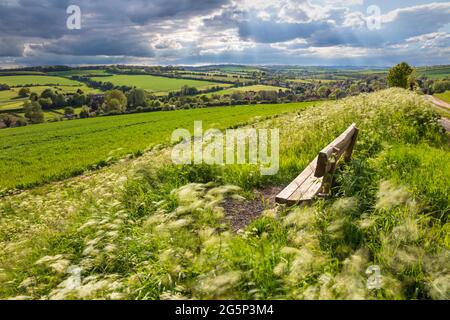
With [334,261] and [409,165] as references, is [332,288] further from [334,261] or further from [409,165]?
[409,165]

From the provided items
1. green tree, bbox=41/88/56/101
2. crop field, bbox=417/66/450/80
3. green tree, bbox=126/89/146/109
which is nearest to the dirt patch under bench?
green tree, bbox=126/89/146/109

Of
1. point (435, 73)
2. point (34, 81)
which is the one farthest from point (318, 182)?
point (435, 73)

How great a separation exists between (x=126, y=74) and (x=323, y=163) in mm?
150140

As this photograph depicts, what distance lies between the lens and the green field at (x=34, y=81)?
11062 cm

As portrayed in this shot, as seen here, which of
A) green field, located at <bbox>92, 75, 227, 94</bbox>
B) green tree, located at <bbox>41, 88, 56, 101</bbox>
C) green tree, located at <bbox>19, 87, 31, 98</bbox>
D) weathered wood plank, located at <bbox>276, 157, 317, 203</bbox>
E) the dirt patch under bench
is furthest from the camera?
green field, located at <bbox>92, 75, 227, 94</bbox>

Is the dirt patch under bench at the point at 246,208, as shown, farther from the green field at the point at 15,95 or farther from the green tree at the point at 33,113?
the green field at the point at 15,95

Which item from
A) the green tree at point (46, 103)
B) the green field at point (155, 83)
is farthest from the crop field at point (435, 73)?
the green tree at point (46, 103)

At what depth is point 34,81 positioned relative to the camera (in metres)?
113

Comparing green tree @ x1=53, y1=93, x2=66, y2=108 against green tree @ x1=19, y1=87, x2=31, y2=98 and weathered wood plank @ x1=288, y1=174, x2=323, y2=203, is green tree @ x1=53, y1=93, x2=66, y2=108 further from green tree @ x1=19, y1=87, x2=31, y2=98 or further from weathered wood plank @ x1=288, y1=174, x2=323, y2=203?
weathered wood plank @ x1=288, y1=174, x2=323, y2=203

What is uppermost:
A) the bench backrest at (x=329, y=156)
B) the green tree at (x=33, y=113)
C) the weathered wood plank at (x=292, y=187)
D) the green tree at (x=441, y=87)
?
the green tree at (x=441, y=87)

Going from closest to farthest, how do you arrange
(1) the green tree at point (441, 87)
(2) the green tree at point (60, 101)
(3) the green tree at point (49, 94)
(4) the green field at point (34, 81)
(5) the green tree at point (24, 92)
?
(1) the green tree at point (441, 87)
(2) the green tree at point (60, 101)
(3) the green tree at point (49, 94)
(5) the green tree at point (24, 92)
(4) the green field at point (34, 81)

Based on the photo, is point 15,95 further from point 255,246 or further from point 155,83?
point 255,246

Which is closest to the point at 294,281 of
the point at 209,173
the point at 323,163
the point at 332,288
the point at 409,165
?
the point at 332,288

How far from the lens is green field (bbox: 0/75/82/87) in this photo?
111 m
